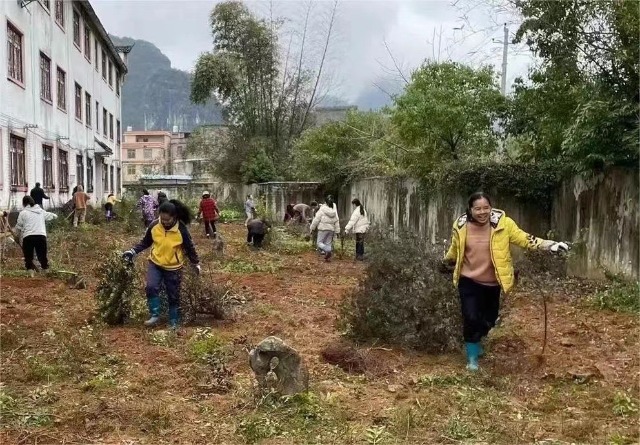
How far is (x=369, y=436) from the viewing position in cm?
393

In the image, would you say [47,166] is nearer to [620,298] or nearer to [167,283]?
[167,283]

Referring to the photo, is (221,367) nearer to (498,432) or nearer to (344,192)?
(498,432)

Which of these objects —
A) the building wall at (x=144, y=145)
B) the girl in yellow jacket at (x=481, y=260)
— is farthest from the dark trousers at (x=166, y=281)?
the building wall at (x=144, y=145)

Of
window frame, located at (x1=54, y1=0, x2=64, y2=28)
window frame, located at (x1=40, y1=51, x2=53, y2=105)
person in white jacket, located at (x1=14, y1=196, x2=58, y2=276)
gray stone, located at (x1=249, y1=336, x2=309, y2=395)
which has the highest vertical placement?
window frame, located at (x1=54, y1=0, x2=64, y2=28)

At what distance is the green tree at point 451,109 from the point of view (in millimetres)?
13867

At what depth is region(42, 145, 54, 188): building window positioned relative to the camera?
61.7 ft

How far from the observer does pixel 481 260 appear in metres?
5.30

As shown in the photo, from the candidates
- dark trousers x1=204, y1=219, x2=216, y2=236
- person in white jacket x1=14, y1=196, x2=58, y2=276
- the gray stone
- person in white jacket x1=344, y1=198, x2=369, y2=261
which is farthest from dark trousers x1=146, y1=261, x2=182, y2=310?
dark trousers x1=204, y1=219, x2=216, y2=236

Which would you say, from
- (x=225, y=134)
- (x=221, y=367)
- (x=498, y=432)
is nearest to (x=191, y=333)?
(x=221, y=367)

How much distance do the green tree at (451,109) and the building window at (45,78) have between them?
10532 millimetres

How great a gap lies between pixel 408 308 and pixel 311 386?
5.00 ft

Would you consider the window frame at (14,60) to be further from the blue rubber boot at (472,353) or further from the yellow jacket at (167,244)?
the blue rubber boot at (472,353)

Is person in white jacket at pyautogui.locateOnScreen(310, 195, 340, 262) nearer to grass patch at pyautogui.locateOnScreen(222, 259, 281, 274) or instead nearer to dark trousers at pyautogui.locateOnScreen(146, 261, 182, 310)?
grass patch at pyautogui.locateOnScreen(222, 259, 281, 274)

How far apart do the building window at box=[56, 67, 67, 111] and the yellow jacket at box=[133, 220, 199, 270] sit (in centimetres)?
1582
